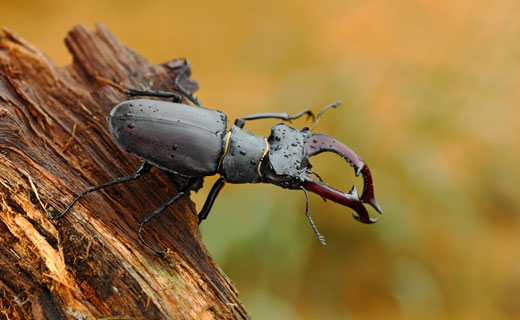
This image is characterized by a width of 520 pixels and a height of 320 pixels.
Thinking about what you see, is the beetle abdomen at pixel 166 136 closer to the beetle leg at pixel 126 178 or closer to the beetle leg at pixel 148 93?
the beetle leg at pixel 126 178

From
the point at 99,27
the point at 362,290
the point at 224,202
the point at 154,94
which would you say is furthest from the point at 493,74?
the point at 99,27

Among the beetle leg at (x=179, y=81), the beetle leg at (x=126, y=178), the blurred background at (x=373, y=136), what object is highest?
the beetle leg at (x=179, y=81)

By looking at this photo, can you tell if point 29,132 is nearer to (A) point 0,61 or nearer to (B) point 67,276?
(A) point 0,61

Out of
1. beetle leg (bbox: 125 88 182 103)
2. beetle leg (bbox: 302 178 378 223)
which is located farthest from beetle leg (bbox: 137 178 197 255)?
beetle leg (bbox: 302 178 378 223)

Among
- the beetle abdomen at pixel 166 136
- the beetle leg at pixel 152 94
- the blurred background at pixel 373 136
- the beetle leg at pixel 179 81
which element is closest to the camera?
the beetle abdomen at pixel 166 136

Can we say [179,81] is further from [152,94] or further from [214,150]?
[214,150]

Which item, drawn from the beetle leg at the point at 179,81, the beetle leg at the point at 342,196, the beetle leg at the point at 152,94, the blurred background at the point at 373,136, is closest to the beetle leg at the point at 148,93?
the beetle leg at the point at 152,94
